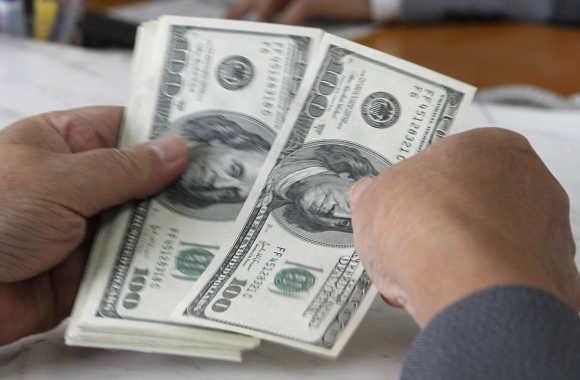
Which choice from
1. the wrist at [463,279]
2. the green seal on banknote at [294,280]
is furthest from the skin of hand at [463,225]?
the green seal on banknote at [294,280]

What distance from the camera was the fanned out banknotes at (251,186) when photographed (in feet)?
2.01

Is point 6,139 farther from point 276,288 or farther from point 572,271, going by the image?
point 572,271

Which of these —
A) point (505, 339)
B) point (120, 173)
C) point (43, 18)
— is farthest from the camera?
point (43, 18)

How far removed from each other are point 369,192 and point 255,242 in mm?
156

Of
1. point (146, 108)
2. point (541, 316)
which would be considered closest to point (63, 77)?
point (146, 108)

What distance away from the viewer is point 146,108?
757 mm

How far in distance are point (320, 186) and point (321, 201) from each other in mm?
14

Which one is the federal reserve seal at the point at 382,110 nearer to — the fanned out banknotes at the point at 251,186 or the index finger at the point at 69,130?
the fanned out banknotes at the point at 251,186

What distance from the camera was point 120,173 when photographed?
66 cm

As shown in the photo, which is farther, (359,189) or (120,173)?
(120,173)

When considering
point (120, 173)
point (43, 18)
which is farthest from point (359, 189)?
point (43, 18)

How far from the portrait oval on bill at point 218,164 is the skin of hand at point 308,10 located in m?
0.72

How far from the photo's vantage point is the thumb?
640 millimetres

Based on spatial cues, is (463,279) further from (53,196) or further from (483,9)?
(483,9)
